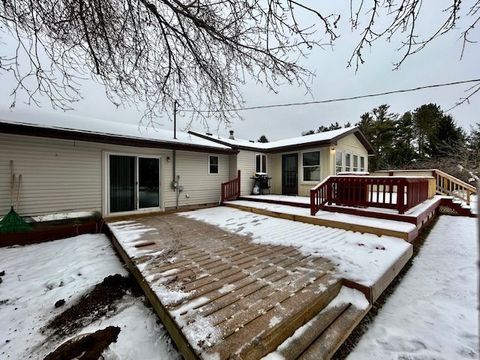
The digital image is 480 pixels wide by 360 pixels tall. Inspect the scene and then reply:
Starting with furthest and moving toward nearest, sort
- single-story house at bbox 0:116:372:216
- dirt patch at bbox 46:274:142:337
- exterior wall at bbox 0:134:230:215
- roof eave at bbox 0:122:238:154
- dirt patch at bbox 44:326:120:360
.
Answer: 1. single-story house at bbox 0:116:372:216
2. exterior wall at bbox 0:134:230:215
3. roof eave at bbox 0:122:238:154
4. dirt patch at bbox 46:274:142:337
5. dirt patch at bbox 44:326:120:360

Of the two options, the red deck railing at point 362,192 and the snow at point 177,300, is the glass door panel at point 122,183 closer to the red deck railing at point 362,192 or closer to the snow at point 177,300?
the snow at point 177,300

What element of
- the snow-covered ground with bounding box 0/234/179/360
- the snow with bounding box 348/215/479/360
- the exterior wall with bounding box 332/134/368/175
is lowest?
the snow-covered ground with bounding box 0/234/179/360

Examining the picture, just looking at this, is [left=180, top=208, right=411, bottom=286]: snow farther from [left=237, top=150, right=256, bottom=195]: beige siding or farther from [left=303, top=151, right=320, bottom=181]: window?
[left=303, top=151, right=320, bottom=181]: window

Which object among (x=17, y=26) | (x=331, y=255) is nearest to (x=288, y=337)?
(x=331, y=255)

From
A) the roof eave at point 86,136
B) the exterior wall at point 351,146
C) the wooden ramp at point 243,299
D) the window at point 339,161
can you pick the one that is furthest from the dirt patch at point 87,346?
the window at point 339,161

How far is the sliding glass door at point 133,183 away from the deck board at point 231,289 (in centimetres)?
307

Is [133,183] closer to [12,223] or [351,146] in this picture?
[12,223]

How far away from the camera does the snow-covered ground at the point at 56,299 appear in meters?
1.98

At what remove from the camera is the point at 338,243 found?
400 centimetres

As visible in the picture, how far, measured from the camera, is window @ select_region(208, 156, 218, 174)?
368 inches

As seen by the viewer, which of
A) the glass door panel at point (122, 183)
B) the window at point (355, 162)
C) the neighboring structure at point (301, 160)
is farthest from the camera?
the window at point (355, 162)

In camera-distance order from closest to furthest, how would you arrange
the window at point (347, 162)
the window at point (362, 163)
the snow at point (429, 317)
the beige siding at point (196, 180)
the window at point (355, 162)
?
the snow at point (429, 317)
the beige siding at point (196, 180)
the window at point (347, 162)
the window at point (355, 162)
the window at point (362, 163)

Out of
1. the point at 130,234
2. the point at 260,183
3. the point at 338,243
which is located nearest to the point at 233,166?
the point at 260,183

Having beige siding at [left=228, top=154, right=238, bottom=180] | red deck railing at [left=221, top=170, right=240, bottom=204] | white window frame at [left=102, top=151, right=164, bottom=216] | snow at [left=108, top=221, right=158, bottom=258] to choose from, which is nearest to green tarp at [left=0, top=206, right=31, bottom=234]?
white window frame at [left=102, top=151, right=164, bottom=216]
